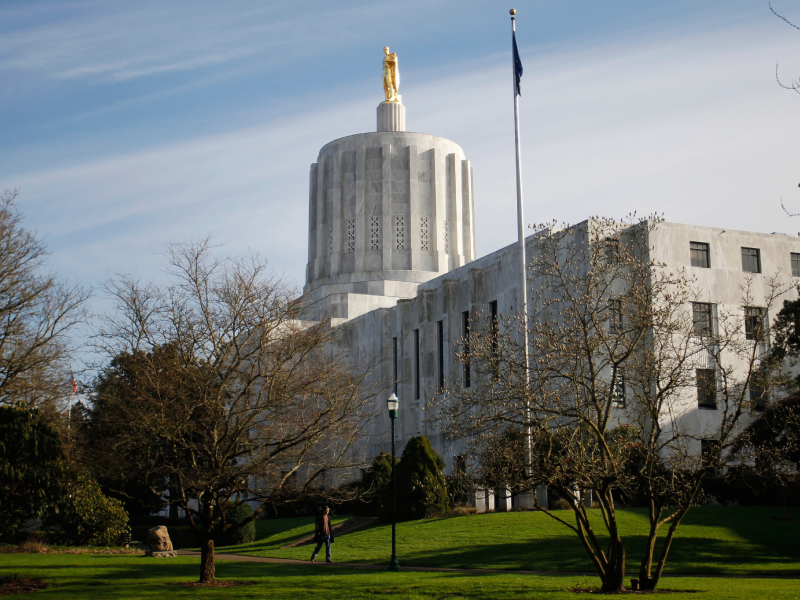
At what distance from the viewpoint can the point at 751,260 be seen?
34656 mm

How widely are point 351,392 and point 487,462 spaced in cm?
407

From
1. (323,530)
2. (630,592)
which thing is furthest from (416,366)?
(630,592)

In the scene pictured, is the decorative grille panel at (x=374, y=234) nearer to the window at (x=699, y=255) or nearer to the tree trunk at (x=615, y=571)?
the window at (x=699, y=255)

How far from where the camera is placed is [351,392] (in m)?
19.0

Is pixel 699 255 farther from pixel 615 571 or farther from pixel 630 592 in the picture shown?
pixel 630 592

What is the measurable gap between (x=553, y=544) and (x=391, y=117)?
37.4m

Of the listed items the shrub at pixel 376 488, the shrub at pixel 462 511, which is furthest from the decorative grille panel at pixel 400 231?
the shrub at pixel 462 511

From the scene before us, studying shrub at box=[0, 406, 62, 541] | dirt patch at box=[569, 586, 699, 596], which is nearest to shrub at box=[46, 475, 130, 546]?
shrub at box=[0, 406, 62, 541]

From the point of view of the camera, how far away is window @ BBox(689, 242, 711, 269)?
33472 mm

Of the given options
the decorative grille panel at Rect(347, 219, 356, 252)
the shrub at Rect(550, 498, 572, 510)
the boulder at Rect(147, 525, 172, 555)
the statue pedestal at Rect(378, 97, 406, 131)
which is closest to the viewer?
the boulder at Rect(147, 525, 172, 555)

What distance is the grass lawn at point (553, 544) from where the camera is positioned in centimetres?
2106

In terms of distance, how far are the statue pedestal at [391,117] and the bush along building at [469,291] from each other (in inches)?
2.8

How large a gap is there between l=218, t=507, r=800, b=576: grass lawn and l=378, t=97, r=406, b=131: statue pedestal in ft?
104

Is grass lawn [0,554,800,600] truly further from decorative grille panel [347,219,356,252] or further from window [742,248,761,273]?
decorative grille panel [347,219,356,252]
